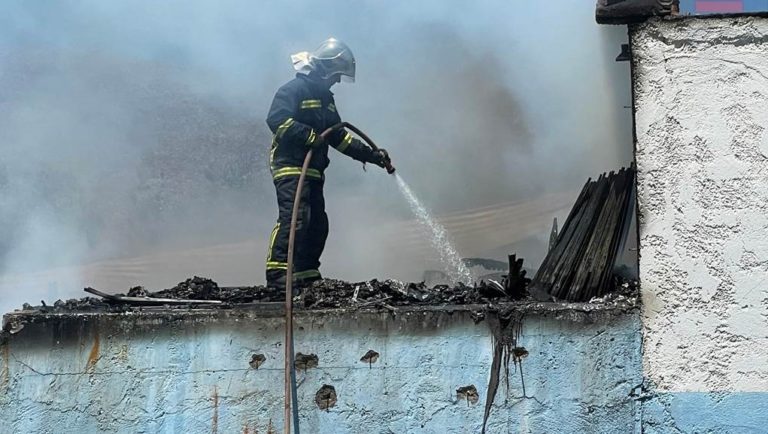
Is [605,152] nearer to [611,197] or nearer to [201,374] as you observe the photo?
[611,197]


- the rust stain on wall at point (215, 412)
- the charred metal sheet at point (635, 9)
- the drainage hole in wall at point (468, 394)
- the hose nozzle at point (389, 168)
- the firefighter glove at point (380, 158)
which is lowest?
the rust stain on wall at point (215, 412)

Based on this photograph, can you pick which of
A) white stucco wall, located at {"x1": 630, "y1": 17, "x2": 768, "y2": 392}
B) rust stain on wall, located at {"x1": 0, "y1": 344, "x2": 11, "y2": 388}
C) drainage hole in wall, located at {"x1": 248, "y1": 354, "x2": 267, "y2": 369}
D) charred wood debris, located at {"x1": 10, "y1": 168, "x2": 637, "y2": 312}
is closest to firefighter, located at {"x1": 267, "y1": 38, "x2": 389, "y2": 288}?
charred wood debris, located at {"x1": 10, "y1": 168, "x2": 637, "y2": 312}

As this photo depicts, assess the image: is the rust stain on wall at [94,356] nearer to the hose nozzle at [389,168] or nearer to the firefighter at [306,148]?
the firefighter at [306,148]

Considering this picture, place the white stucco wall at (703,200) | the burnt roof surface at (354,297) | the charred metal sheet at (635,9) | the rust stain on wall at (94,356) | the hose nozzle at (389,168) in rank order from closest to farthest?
the white stucco wall at (703,200), the charred metal sheet at (635,9), the rust stain on wall at (94,356), the burnt roof surface at (354,297), the hose nozzle at (389,168)

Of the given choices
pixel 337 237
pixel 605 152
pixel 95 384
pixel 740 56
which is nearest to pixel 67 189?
pixel 337 237

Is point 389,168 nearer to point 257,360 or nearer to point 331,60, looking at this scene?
point 331,60

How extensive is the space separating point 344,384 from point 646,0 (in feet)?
6.94

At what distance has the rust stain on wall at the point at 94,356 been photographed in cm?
390

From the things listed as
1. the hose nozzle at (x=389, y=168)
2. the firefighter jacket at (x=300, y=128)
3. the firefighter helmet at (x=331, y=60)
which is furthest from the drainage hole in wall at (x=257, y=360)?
the firefighter helmet at (x=331, y=60)

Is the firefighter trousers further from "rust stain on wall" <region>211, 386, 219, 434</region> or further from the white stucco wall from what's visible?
the white stucco wall

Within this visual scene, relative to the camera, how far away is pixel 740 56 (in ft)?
12.4

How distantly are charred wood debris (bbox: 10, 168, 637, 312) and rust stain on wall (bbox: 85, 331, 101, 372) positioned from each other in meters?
0.26

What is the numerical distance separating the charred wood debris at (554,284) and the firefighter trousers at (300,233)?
467mm

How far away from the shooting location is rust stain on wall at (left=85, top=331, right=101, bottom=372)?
3.90 metres
